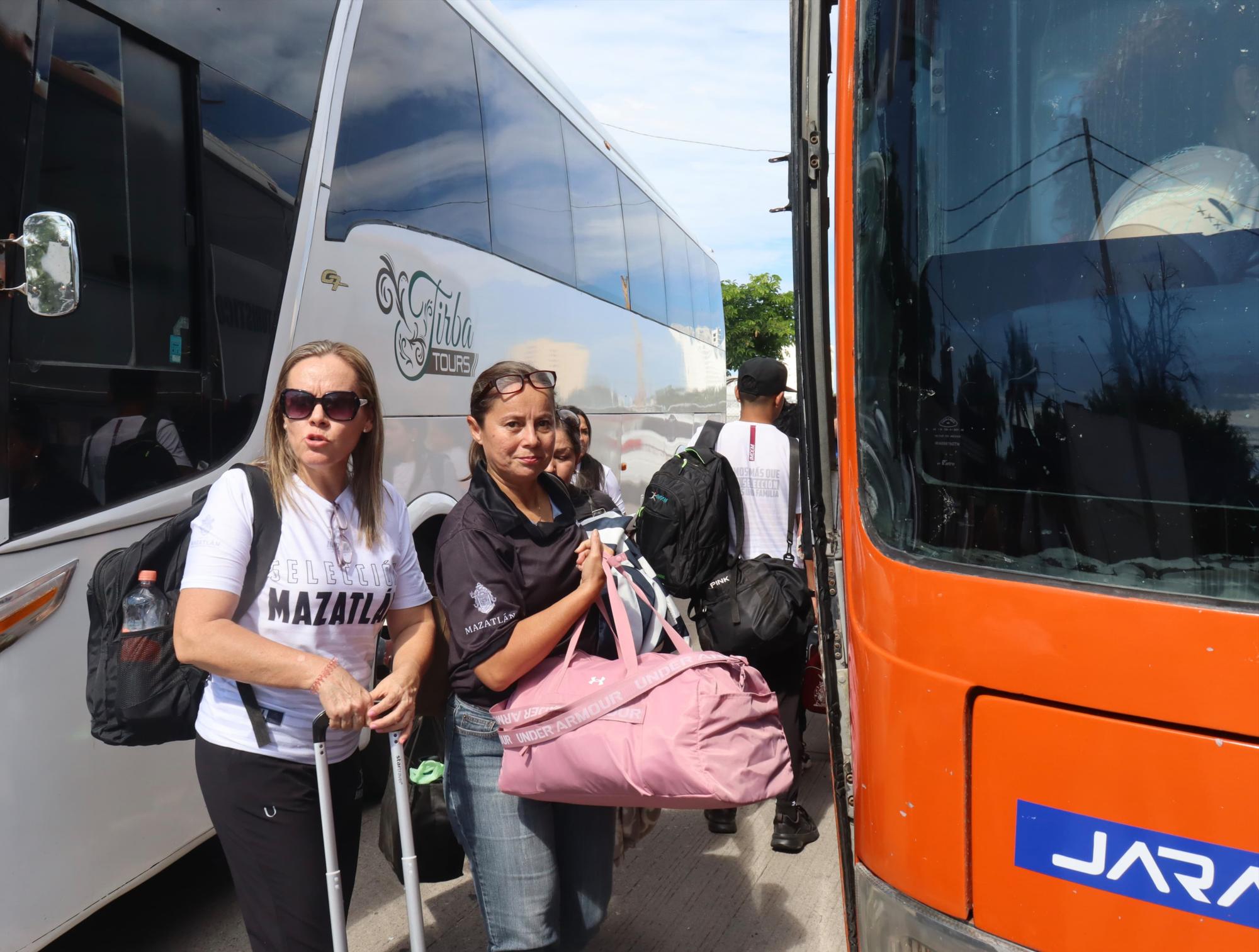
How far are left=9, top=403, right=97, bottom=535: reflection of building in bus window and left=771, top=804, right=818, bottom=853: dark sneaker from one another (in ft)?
9.80

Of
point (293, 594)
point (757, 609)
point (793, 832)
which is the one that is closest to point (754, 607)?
point (757, 609)

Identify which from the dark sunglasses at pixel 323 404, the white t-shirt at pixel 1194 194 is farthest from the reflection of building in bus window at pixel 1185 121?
the dark sunglasses at pixel 323 404

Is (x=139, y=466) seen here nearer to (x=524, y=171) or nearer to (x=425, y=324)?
(x=425, y=324)

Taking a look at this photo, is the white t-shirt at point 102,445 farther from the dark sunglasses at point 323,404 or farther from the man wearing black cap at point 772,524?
the man wearing black cap at point 772,524

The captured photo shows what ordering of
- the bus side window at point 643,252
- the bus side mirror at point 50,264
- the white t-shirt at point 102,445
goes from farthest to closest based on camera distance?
the bus side window at point 643,252, the white t-shirt at point 102,445, the bus side mirror at point 50,264

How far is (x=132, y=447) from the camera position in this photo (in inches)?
123

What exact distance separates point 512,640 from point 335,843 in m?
0.60

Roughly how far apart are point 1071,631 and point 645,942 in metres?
2.45

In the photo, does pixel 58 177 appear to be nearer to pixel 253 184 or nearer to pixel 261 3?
pixel 253 184

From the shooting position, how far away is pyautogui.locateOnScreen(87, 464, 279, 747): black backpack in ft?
7.57

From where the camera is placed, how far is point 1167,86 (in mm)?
1814

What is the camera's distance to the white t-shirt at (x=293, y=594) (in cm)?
Result: 224

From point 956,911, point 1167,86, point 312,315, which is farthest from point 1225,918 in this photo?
point 312,315

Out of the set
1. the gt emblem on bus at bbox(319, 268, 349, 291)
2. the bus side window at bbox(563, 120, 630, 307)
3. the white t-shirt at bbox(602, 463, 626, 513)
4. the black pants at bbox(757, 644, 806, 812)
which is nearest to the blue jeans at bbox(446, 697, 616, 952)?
the black pants at bbox(757, 644, 806, 812)
